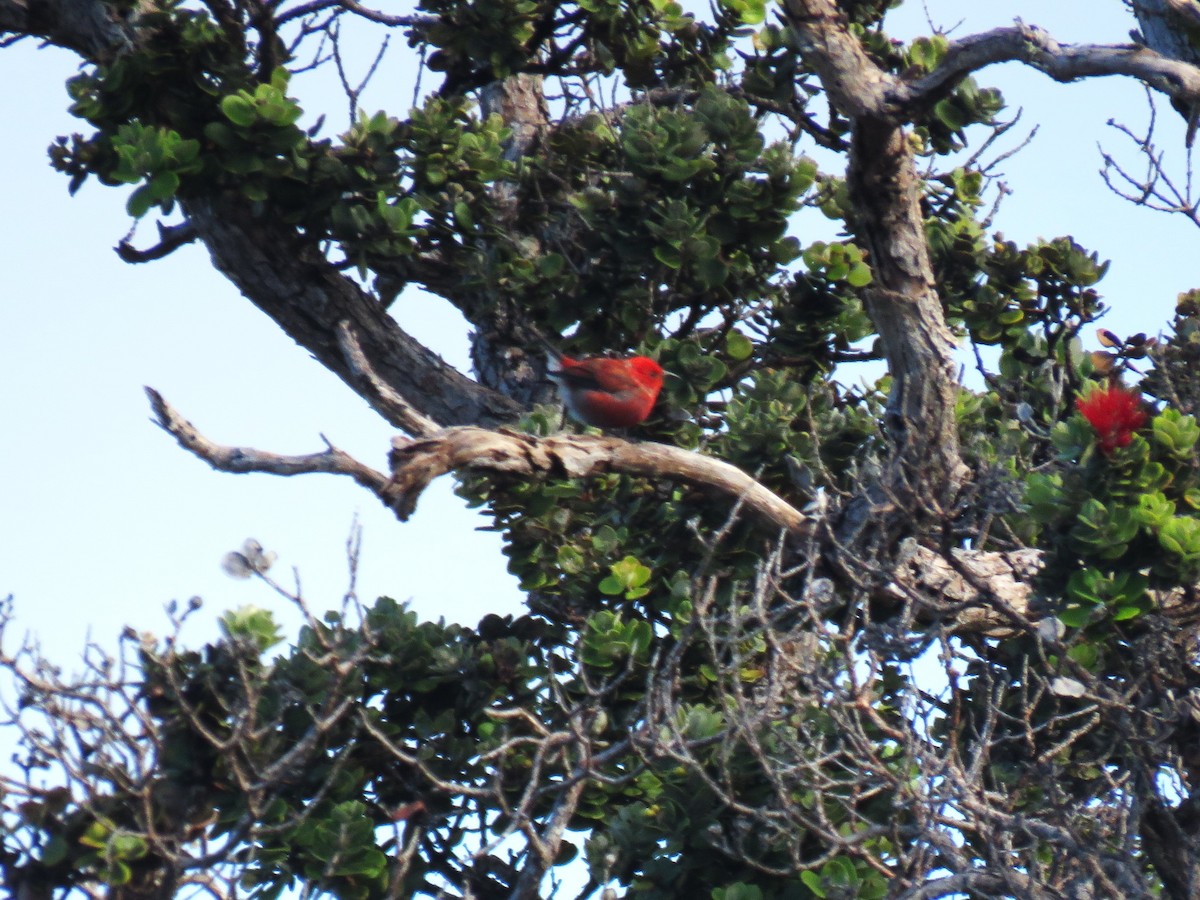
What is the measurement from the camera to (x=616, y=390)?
20.9ft

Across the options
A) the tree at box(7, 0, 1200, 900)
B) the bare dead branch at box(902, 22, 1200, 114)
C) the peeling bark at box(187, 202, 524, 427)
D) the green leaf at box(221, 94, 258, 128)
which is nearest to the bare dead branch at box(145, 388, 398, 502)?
the tree at box(7, 0, 1200, 900)

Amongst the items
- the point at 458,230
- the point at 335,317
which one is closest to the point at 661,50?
the point at 458,230

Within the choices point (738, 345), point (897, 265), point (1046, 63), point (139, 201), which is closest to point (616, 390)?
point (738, 345)

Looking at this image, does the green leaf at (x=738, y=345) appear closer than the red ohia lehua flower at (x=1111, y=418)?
No

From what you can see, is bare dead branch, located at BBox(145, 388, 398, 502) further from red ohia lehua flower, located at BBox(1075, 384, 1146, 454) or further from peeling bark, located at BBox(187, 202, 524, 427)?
red ohia lehua flower, located at BBox(1075, 384, 1146, 454)

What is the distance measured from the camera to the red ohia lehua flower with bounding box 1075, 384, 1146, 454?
4570mm

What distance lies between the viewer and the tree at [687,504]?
15.8 ft

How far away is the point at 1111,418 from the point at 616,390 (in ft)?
8.06

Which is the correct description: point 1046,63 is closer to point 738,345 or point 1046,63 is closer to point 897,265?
point 897,265

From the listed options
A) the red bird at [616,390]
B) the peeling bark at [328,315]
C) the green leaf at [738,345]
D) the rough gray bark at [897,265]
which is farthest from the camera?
the peeling bark at [328,315]

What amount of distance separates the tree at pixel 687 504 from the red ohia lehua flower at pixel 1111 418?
0.01 m

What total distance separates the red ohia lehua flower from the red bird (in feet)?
6.98

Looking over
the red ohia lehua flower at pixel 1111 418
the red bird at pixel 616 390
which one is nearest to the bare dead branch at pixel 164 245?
the red bird at pixel 616 390

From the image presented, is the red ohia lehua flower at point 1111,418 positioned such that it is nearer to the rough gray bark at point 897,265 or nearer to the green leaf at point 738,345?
the rough gray bark at point 897,265
